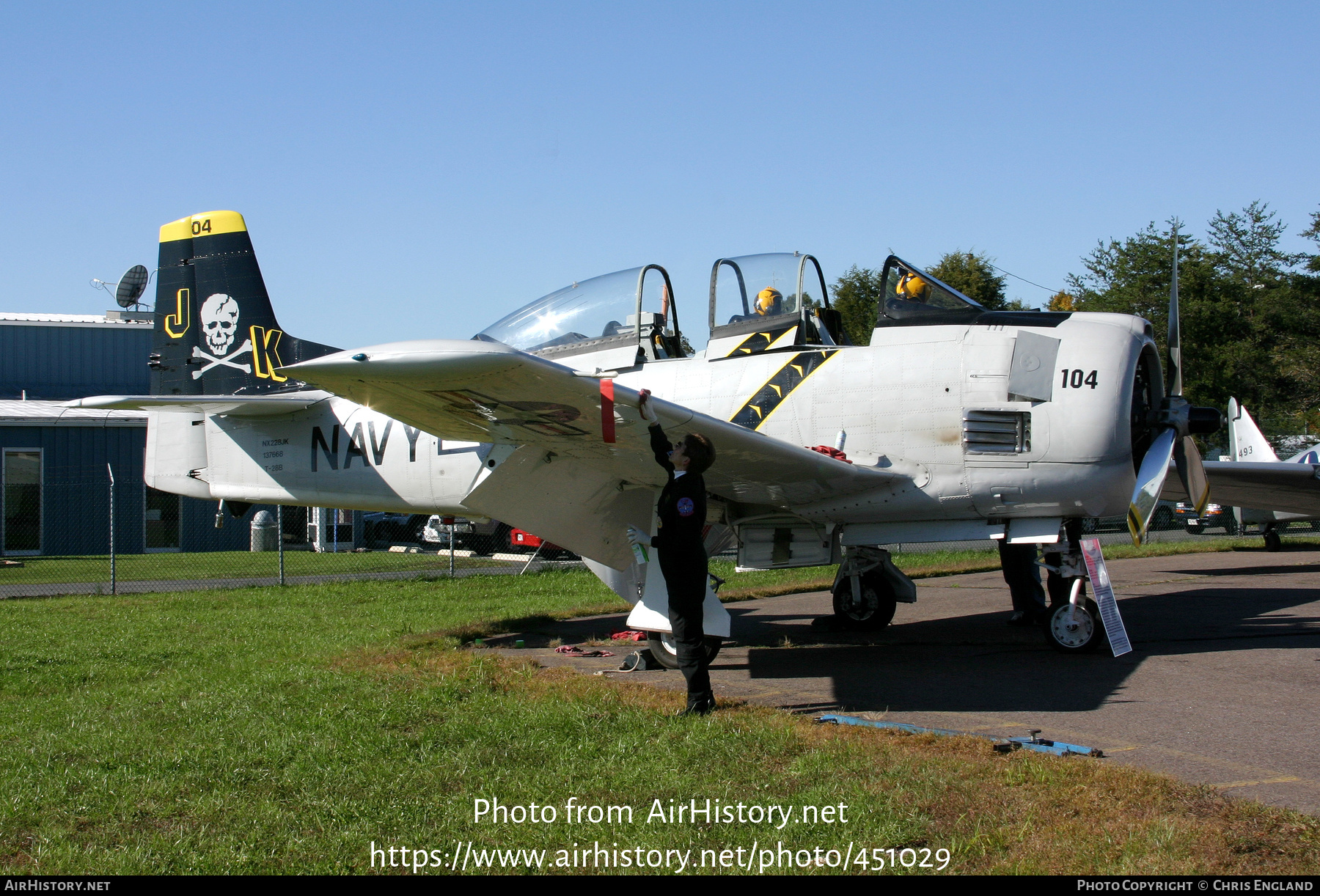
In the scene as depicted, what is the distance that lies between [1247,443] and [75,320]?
3530 cm

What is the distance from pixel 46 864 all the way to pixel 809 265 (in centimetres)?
683

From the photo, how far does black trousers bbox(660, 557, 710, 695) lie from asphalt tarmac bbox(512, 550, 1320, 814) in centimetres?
71

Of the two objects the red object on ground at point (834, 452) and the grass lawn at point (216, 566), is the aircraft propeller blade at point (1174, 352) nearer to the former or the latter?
the red object on ground at point (834, 452)

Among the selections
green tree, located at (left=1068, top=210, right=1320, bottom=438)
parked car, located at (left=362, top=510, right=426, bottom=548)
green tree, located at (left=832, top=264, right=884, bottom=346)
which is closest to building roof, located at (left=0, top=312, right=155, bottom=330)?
parked car, located at (left=362, top=510, right=426, bottom=548)

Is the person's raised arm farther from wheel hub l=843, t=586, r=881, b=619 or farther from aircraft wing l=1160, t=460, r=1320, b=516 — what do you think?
aircraft wing l=1160, t=460, r=1320, b=516

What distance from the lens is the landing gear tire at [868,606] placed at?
8922 mm

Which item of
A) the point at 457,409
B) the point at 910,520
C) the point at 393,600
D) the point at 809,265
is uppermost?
the point at 809,265

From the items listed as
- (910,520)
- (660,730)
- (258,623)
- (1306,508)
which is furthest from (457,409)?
(1306,508)

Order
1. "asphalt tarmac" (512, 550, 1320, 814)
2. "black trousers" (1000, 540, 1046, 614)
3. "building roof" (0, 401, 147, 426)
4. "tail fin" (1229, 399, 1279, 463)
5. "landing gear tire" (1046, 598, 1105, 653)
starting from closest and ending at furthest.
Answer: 1. "asphalt tarmac" (512, 550, 1320, 814)
2. "landing gear tire" (1046, 598, 1105, 653)
3. "black trousers" (1000, 540, 1046, 614)
4. "tail fin" (1229, 399, 1279, 463)
5. "building roof" (0, 401, 147, 426)

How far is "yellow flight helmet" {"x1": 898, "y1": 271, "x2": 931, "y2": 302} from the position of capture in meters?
7.57

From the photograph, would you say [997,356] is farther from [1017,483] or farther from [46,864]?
[46,864]

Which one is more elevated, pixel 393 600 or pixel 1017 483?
pixel 1017 483

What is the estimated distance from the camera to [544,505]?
23.9 ft

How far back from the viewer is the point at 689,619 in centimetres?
543
